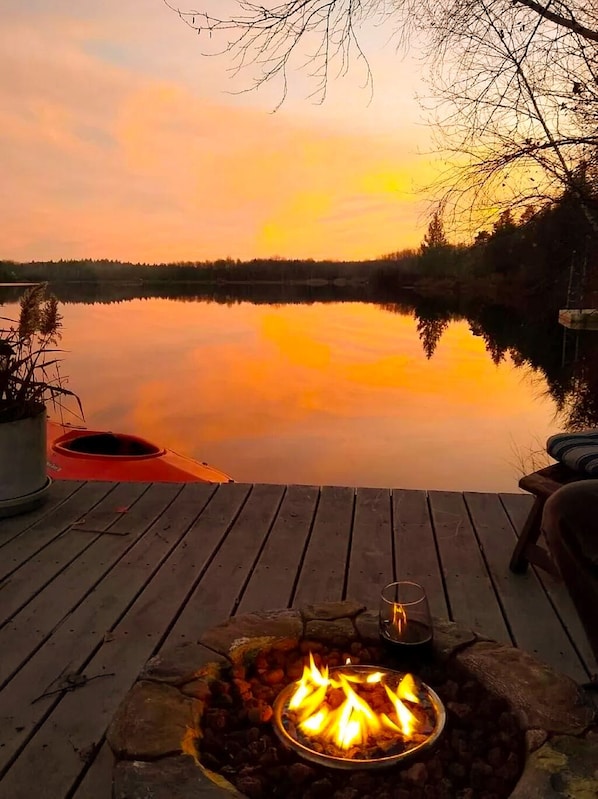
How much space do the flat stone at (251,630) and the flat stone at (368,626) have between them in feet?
0.45

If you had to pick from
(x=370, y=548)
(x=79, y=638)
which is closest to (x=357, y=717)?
(x=79, y=638)

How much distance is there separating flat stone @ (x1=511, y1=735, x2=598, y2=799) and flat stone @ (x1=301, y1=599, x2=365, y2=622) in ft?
1.80

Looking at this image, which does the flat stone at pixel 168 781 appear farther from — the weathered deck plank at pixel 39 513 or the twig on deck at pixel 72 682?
the weathered deck plank at pixel 39 513

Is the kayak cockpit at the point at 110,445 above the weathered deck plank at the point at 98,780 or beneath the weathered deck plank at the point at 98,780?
beneath

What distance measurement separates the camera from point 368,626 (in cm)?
156

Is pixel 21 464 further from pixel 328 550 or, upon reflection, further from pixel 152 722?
pixel 152 722

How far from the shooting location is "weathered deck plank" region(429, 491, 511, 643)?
217 centimetres

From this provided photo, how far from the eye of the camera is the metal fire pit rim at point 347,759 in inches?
45.3

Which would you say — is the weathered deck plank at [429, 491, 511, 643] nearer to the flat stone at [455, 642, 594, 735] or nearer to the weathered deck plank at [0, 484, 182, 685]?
the flat stone at [455, 642, 594, 735]

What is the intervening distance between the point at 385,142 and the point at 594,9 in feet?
19.9

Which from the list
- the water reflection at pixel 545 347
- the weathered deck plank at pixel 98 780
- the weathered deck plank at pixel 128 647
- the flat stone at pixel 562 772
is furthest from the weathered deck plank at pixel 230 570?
the water reflection at pixel 545 347

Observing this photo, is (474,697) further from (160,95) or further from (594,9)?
(160,95)

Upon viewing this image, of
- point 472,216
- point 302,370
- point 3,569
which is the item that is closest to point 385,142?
point 472,216

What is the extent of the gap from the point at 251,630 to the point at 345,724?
37 cm
